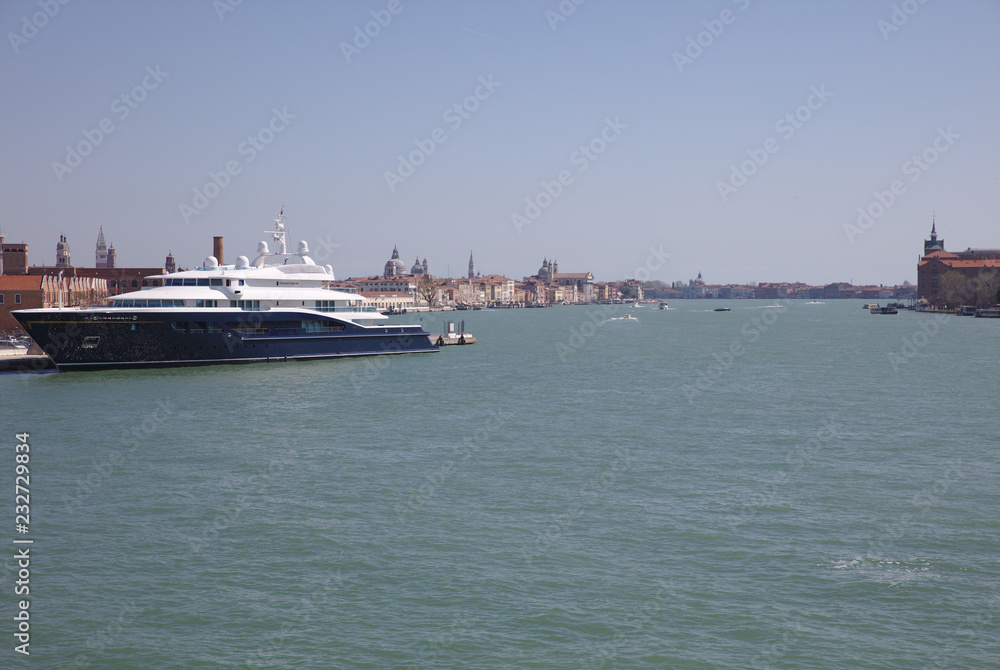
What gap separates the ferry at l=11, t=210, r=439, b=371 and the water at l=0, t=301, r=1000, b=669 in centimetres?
1017

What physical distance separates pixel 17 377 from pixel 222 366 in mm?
9061

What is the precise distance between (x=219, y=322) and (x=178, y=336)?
2.06 meters

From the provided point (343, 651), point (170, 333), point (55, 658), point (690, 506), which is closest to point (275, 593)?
point (343, 651)

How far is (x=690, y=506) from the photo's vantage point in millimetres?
15195

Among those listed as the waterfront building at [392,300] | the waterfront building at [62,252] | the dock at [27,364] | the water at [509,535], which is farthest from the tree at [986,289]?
the waterfront building at [62,252]

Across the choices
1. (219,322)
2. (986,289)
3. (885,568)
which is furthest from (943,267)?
(885,568)

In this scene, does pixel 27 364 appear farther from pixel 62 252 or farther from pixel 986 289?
pixel 986 289

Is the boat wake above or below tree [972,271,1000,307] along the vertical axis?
below

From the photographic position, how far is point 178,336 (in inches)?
1544

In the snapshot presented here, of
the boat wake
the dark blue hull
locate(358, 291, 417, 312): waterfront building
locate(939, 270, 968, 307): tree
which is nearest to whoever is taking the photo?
the boat wake

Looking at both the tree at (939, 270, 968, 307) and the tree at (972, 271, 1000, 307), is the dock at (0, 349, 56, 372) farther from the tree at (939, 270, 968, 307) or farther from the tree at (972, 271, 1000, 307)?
the tree at (939, 270, 968, 307)

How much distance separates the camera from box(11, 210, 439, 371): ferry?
123 ft

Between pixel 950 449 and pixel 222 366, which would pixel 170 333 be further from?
pixel 950 449
